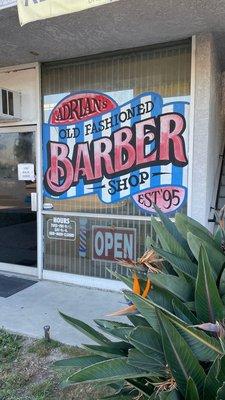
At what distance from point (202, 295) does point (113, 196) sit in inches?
127

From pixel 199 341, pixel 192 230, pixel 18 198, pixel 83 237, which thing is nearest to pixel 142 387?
pixel 199 341

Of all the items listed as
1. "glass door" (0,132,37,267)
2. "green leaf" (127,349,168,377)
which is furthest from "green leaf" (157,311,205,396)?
"glass door" (0,132,37,267)

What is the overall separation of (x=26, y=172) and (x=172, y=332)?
4.22m

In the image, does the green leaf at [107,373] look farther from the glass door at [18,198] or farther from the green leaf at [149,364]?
the glass door at [18,198]

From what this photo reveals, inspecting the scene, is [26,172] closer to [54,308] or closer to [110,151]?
[110,151]

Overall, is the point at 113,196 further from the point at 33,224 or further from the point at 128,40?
the point at 128,40

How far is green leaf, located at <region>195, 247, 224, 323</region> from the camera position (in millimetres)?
1313

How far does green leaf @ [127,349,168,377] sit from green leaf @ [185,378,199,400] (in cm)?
17

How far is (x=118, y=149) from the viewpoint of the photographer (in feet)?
14.6

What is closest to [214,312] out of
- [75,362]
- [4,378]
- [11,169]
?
[75,362]

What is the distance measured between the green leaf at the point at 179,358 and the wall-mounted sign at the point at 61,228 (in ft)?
12.1

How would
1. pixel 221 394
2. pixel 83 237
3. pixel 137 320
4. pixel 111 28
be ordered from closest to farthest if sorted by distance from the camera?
pixel 221 394 < pixel 137 320 < pixel 111 28 < pixel 83 237

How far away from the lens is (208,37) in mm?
3820

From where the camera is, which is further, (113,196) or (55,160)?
(55,160)
